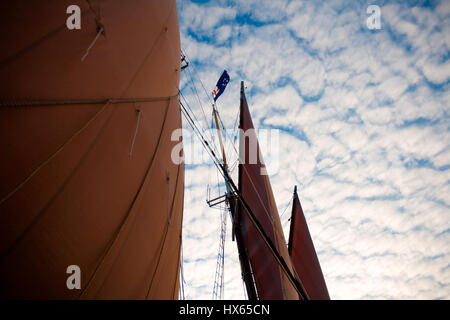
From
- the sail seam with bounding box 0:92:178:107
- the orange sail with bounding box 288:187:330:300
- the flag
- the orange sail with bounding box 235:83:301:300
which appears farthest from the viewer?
the flag

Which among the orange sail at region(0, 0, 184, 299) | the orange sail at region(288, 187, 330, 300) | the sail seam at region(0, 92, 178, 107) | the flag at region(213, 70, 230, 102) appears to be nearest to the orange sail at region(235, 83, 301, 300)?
the orange sail at region(288, 187, 330, 300)

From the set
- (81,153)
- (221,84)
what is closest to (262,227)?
(81,153)

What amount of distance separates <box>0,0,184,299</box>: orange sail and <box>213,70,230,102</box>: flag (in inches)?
260

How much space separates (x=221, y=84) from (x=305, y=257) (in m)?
7.82

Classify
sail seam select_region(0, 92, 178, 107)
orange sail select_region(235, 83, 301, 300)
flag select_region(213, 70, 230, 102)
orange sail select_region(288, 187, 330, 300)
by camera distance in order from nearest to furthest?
sail seam select_region(0, 92, 178, 107), orange sail select_region(235, 83, 301, 300), orange sail select_region(288, 187, 330, 300), flag select_region(213, 70, 230, 102)

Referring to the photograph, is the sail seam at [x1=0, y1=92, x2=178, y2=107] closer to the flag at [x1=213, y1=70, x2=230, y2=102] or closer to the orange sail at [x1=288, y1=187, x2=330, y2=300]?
the flag at [x1=213, y1=70, x2=230, y2=102]

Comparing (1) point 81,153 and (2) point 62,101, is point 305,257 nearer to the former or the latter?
(1) point 81,153

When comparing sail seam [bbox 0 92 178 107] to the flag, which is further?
the flag

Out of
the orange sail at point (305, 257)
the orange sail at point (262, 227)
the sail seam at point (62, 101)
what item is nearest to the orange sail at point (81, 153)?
the sail seam at point (62, 101)

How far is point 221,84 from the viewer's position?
32.6 ft

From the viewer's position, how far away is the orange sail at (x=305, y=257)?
8984 millimetres

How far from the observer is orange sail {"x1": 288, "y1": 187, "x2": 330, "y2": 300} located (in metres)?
8.98

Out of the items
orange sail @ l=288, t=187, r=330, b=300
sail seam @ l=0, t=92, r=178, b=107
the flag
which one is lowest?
orange sail @ l=288, t=187, r=330, b=300

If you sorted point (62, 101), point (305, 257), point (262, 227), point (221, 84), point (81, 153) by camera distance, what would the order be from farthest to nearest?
point (221, 84), point (305, 257), point (262, 227), point (81, 153), point (62, 101)
